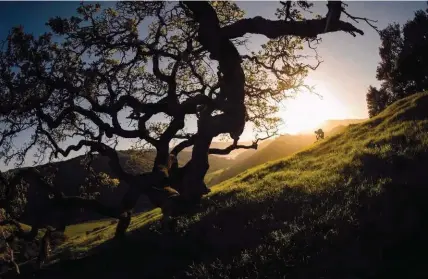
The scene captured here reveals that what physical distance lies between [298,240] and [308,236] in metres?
0.27

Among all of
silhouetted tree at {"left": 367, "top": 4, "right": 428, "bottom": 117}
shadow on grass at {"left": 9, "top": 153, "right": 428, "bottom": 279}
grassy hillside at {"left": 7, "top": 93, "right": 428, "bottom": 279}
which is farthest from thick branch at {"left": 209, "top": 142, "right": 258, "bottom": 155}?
silhouetted tree at {"left": 367, "top": 4, "right": 428, "bottom": 117}

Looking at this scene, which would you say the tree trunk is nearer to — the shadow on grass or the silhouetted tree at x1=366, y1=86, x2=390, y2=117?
the shadow on grass

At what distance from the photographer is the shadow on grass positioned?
788 centimetres

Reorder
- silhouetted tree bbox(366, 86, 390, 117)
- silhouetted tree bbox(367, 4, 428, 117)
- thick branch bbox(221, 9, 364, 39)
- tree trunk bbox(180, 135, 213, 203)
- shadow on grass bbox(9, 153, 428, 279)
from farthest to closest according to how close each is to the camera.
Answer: silhouetted tree bbox(366, 86, 390, 117) → silhouetted tree bbox(367, 4, 428, 117) → tree trunk bbox(180, 135, 213, 203) → thick branch bbox(221, 9, 364, 39) → shadow on grass bbox(9, 153, 428, 279)

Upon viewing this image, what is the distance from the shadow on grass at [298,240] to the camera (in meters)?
7.88

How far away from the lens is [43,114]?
19.1 meters

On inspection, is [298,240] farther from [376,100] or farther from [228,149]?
[376,100]

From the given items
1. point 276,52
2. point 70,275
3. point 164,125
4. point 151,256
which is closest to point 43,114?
point 164,125

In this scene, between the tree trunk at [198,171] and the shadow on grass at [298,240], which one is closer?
the shadow on grass at [298,240]

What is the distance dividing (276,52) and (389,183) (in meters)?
11.2

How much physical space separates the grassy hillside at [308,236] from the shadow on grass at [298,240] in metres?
0.02

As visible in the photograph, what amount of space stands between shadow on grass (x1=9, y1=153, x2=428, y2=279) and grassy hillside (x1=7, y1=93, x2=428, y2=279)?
23 mm

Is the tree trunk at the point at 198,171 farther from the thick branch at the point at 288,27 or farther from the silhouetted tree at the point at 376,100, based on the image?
the silhouetted tree at the point at 376,100

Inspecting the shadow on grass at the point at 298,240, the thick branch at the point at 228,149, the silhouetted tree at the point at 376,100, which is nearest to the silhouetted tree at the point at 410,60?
the silhouetted tree at the point at 376,100
